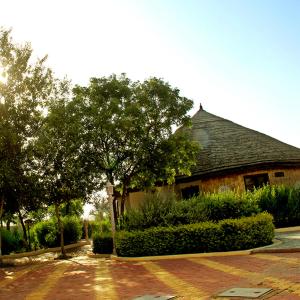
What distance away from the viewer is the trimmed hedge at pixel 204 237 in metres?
15.2

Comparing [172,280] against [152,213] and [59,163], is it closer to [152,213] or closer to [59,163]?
[152,213]

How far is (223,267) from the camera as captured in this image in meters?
11.8

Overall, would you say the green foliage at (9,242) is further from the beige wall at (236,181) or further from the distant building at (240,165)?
the distant building at (240,165)

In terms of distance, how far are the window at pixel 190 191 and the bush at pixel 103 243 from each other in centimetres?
793

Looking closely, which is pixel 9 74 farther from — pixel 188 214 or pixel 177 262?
pixel 177 262

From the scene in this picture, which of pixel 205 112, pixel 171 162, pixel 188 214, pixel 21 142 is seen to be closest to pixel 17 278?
pixel 188 214

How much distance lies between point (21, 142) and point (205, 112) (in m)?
17.4

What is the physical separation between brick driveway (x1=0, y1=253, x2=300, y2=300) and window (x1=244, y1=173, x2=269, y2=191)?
12.5m

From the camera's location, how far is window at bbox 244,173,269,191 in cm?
2625

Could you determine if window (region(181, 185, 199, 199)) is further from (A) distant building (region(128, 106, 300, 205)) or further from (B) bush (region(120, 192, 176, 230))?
(B) bush (region(120, 192, 176, 230))

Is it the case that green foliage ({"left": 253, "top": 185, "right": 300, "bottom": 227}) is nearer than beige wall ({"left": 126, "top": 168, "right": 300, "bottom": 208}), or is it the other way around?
green foliage ({"left": 253, "top": 185, "right": 300, "bottom": 227})

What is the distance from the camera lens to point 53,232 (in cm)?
3297

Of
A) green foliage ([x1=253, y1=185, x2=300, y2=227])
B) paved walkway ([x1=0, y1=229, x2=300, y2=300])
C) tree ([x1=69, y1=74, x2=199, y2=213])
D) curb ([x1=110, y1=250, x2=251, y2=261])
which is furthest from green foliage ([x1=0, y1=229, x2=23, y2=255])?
green foliage ([x1=253, y1=185, x2=300, y2=227])

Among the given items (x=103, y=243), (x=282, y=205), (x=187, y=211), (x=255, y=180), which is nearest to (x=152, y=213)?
(x=187, y=211)
